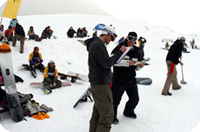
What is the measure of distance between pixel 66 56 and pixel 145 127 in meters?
8.85

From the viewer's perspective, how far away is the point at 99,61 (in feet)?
8.75

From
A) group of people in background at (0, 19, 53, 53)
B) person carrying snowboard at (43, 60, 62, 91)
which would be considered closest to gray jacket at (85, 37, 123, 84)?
person carrying snowboard at (43, 60, 62, 91)

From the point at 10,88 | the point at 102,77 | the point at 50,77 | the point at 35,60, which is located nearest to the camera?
the point at 102,77

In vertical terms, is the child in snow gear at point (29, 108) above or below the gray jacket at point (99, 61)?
below

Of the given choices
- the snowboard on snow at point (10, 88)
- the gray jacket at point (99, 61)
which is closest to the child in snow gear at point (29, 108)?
the snowboard on snow at point (10, 88)

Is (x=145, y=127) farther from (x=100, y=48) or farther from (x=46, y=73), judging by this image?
(x=46, y=73)

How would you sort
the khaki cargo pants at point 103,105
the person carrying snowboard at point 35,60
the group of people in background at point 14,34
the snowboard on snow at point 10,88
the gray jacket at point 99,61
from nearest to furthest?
the gray jacket at point 99,61
the khaki cargo pants at point 103,105
the snowboard on snow at point 10,88
the person carrying snowboard at point 35,60
the group of people in background at point 14,34

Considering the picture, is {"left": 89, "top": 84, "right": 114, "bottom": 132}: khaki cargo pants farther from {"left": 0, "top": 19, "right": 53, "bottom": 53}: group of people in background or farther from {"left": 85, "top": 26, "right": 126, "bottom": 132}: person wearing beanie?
{"left": 0, "top": 19, "right": 53, "bottom": 53}: group of people in background

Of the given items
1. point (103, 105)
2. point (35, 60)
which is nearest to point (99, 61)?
point (103, 105)

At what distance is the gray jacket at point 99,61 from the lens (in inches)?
104

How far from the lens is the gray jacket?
2641 mm

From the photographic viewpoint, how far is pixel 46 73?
6.68 meters

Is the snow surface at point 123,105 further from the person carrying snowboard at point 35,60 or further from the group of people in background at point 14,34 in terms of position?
the group of people in background at point 14,34

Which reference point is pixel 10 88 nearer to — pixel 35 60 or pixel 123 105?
pixel 123 105
